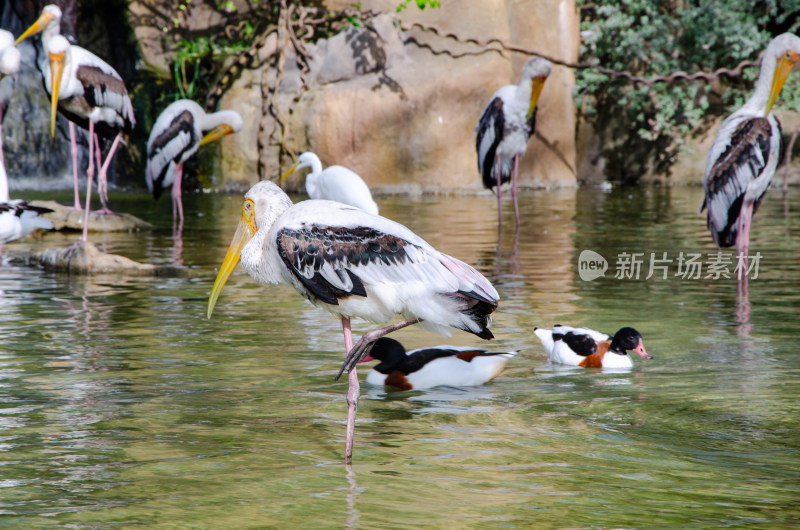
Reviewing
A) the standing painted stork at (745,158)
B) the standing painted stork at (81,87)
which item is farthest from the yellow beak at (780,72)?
the standing painted stork at (81,87)

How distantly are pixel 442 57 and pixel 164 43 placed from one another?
5272mm

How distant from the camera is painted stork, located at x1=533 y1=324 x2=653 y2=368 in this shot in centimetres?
537

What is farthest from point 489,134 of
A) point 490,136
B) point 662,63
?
point 662,63

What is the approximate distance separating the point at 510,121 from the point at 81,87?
5062 mm

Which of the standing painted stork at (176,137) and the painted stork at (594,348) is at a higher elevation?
the standing painted stork at (176,137)

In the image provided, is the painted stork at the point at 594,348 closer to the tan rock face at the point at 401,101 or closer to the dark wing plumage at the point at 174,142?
the dark wing plumage at the point at 174,142

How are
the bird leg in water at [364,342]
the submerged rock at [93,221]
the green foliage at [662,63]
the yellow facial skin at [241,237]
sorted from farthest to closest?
the green foliage at [662,63] → the submerged rock at [93,221] → the yellow facial skin at [241,237] → the bird leg in water at [364,342]

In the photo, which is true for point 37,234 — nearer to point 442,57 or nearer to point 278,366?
point 278,366

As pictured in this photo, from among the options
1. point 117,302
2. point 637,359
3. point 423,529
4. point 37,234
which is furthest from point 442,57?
point 423,529

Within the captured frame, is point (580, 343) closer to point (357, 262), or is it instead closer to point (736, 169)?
point (357, 262)

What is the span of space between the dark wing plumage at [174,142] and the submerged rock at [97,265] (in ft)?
16.4

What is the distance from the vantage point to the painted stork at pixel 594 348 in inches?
211

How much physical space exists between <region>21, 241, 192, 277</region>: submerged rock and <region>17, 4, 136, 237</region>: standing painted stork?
1.54 meters

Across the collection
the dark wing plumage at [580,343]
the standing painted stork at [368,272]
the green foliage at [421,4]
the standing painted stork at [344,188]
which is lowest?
the dark wing plumage at [580,343]
